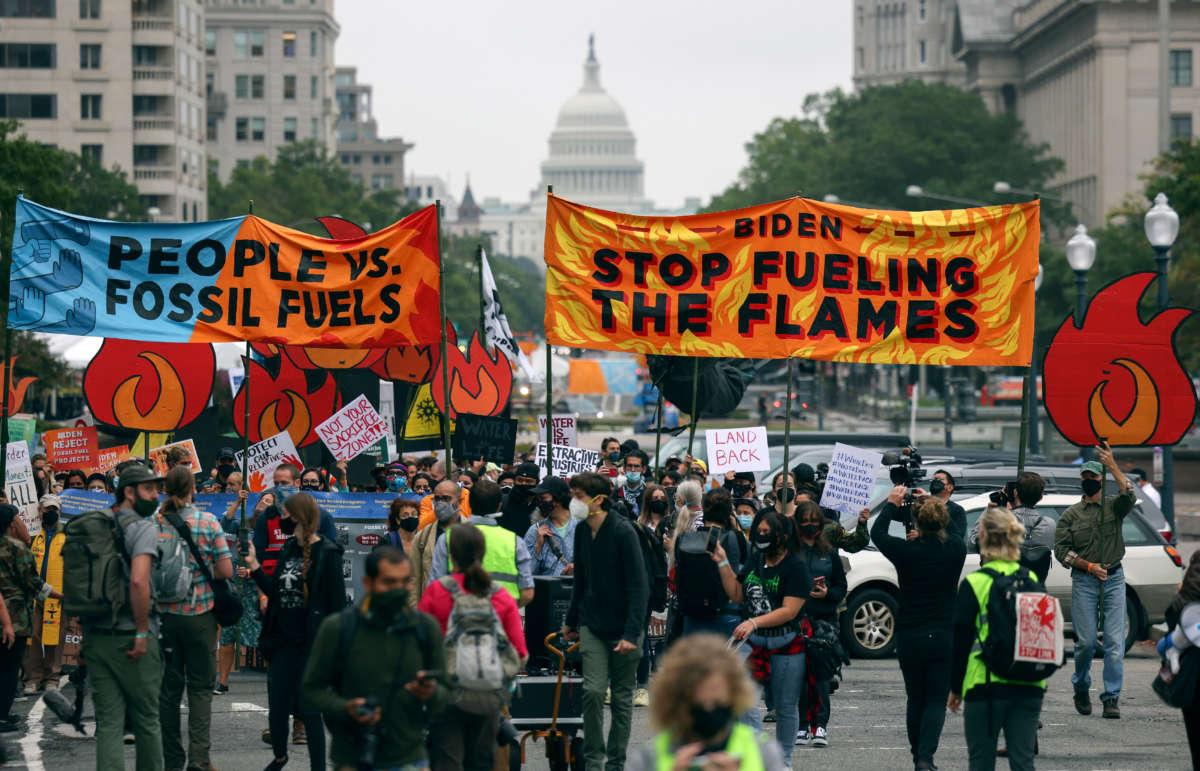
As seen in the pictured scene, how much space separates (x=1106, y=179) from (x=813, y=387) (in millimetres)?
22435

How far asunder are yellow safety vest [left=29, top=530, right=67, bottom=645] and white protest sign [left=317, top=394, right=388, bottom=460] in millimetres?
3427

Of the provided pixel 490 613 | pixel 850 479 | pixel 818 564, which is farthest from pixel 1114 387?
pixel 490 613

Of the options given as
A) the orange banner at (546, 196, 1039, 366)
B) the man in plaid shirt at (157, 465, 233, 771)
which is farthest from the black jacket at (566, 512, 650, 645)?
the orange banner at (546, 196, 1039, 366)

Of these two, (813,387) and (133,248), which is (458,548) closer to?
(133,248)

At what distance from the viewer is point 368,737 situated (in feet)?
23.0

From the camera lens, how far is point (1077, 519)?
41.7ft

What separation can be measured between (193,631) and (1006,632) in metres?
4.07

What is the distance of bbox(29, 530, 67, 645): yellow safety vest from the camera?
12172mm

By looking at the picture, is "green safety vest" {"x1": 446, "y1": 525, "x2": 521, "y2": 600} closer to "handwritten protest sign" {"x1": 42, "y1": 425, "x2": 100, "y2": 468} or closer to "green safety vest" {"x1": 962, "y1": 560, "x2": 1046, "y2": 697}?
"green safety vest" {"x1": 962, "y1": 560, "x2": 1046, "y2": 697}

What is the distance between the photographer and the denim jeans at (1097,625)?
1247 cm

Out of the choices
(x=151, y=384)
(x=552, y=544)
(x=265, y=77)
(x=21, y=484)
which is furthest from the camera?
Answer: (x=265, y=77)

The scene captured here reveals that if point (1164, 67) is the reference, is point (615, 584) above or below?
below

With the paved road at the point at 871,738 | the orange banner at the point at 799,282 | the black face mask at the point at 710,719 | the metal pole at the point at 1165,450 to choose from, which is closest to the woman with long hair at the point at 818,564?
the paved road at the point at 871,738

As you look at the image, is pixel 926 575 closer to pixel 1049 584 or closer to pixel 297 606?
pixel 297 606
